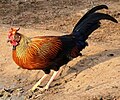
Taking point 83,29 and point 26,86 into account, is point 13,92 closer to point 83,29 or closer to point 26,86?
point 26,86

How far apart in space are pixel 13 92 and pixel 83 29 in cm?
180

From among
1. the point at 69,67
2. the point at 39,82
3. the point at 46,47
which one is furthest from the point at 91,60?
the point at 46,47

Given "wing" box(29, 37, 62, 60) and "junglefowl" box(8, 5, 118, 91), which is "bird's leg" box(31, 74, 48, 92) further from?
"wing" box(29, 37, 62, 60)

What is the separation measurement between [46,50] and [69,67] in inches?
48.8

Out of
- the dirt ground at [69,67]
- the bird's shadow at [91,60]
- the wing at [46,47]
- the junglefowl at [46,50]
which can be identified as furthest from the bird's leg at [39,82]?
the wing at [46,47]

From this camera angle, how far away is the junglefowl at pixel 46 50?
26.1 ft

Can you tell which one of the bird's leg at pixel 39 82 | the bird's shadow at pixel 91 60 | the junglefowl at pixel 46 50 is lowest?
the bird's leg at pixel 39 82

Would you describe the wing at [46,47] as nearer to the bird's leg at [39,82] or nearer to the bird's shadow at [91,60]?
the bird's leg at [39,82]

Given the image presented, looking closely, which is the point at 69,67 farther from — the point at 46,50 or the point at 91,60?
the point at 46,50

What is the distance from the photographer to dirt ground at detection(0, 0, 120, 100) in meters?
8.05

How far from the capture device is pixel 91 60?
9.25 metres

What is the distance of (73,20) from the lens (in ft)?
42.3

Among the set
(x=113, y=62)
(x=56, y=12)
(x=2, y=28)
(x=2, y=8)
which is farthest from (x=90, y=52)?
(x=2, y=8)

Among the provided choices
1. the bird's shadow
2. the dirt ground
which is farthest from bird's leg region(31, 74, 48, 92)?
the bird's shadow
